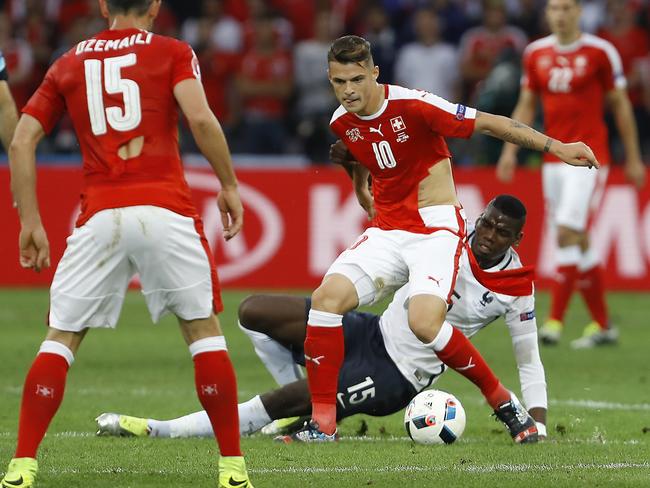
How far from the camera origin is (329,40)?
643 inches

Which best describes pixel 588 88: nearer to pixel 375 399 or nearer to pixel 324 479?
pixel 375 399

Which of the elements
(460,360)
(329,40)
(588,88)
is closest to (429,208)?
(460,360)

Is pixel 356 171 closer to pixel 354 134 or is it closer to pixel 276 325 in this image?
pixel 354 134

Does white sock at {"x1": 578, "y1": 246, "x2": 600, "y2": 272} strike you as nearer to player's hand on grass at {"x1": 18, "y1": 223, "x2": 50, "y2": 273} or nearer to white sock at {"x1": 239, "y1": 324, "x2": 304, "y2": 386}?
white sock at {"x1": 239, "y1": 324, "x2": 304, "y2": 386}

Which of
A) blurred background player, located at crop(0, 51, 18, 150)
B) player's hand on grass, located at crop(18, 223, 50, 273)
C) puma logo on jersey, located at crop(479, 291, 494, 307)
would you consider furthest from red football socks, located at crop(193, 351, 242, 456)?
blurred background player, located at crop(0, 51, 18, 150)

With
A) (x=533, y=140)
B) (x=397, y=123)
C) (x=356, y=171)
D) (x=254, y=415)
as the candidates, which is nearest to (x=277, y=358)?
(x=254, y=415)

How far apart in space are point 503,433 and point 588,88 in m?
4.84

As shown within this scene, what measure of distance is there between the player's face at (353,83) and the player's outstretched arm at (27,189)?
1904mm

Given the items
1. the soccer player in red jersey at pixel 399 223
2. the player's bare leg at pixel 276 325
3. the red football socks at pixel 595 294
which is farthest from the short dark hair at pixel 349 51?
the red football socks at pixel 595 294

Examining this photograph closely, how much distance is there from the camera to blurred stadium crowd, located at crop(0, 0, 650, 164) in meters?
16.1

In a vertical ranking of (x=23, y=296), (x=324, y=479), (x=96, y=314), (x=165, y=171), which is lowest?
(x=23, y=296)

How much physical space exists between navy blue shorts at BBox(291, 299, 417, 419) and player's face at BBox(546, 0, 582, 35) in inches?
190

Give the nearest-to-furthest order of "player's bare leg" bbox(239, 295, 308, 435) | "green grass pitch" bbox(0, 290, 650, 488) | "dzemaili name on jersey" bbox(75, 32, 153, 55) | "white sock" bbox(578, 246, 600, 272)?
"dzemaili name on jersey" bbox(75, 32, 153, 55) → "green grass pitch" bbox(0, 290, 650, 488) → "player's bare leg" bbox(239, 295, 308, 435) → "white sock" bbox(578, 246, 600, 272)

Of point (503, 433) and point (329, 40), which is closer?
point (503, 433)
